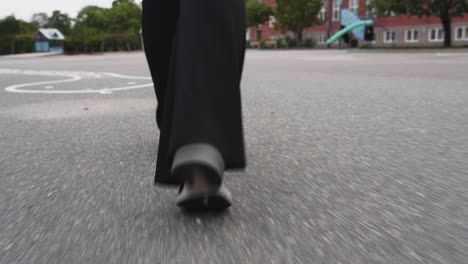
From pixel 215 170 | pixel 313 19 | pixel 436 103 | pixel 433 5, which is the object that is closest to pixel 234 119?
pixel 215 170

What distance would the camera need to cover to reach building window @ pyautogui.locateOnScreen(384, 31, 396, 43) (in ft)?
192

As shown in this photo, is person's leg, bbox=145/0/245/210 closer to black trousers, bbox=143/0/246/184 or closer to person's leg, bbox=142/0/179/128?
black trousers, bbox=143/0/246/184

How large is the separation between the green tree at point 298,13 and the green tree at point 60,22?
54586 mm

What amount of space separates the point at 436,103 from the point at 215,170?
13.5ft

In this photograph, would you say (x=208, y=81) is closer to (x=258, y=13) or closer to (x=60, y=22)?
(x=258, y=13)

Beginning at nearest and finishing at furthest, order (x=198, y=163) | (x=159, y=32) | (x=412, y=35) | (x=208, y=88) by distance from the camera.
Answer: (x=198, y=163) < (x=208, y=88) < (x=159, y=32) < (x=412, y=35)

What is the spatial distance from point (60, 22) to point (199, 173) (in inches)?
4291

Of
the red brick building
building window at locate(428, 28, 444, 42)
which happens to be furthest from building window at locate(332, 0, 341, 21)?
building window at locate(428, 28, 444, 42)

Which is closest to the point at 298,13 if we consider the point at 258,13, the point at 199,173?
the point at 258,13

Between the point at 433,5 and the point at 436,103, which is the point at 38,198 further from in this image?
→ the point at 433,5

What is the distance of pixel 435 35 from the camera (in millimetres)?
55094

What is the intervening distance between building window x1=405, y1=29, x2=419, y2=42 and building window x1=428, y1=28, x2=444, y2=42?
4.96 ft

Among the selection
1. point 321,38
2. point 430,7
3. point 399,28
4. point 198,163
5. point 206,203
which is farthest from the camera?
point 321,38

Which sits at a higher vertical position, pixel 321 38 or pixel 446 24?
pixel 321 38
